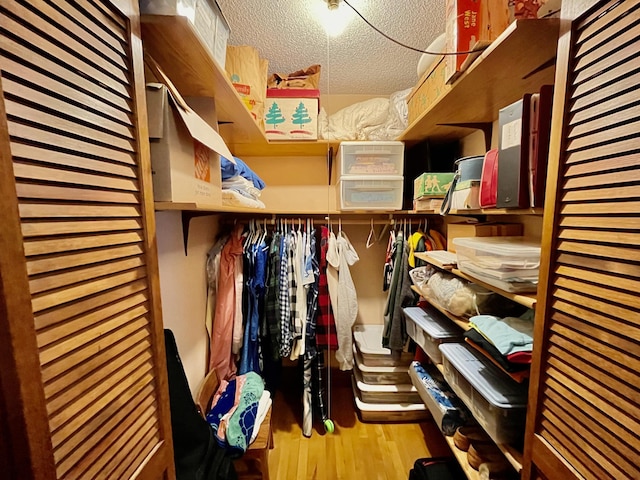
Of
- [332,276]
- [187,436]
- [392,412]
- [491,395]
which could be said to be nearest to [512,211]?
[491,395]

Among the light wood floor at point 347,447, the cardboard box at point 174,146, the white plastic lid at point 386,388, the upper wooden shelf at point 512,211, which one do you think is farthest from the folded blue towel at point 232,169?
the light wood floor at point 347,447

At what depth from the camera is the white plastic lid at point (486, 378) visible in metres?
0.80

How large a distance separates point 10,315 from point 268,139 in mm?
1454

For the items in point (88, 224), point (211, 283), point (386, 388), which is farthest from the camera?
point (386, 388)

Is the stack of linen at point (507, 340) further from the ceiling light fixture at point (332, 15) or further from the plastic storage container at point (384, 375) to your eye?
the ceiling light fixture at point (332, 15)

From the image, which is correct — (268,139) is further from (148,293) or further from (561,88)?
(561,88)

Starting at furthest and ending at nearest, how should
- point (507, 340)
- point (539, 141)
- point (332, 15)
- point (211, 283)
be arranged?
1. point (211, 283)
2. point (332, 15)
3. point (507, 340)
4. point (539, 141)

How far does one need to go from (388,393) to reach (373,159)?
151 cm

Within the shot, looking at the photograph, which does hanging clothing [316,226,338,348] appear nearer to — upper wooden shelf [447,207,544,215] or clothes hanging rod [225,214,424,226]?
clothes hanging rod [225,214,424,226]

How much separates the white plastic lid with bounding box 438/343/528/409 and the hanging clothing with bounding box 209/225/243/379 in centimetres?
109

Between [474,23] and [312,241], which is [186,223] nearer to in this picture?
[312,241]

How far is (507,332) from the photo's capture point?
82 centimetres

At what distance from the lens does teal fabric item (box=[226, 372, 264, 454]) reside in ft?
3.70

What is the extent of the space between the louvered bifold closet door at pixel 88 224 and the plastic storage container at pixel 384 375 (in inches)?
53.1
